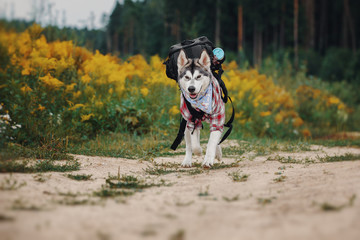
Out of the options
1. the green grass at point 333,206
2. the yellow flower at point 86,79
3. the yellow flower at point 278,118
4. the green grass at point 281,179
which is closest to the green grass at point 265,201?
the green grass at point 333,206

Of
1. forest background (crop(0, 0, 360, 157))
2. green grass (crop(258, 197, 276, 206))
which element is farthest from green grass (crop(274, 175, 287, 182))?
forest background (crop(0, 0, 360, 157))

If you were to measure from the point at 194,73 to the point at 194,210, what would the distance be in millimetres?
2703

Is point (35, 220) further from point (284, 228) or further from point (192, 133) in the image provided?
point (192, 133)

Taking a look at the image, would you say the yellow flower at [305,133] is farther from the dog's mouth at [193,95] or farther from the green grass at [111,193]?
the green grass at [111,193]

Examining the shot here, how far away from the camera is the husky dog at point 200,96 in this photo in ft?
16.8

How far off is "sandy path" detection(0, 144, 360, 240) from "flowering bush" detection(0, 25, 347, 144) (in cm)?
230

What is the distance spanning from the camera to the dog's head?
16.7 ft

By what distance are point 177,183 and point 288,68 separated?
13.8 meters

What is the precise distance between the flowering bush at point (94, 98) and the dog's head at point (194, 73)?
254 cm

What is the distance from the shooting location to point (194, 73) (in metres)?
5.11

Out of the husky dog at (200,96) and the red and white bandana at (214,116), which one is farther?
the red and white bandana at (214,116)

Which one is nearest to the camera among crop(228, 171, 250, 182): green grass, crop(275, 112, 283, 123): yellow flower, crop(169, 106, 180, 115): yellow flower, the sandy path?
the sandy path

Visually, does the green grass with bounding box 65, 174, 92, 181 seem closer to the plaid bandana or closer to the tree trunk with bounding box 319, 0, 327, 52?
the plaid bandana

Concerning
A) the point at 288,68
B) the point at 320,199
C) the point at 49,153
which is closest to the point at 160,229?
the point at 320,199
